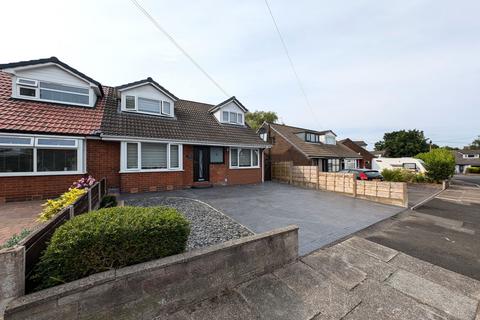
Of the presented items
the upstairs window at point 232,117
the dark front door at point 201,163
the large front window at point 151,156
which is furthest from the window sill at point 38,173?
the upstairs window at point 232,117

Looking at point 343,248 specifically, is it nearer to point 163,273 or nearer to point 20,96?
point 163,273

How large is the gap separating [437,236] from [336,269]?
4.33 metres

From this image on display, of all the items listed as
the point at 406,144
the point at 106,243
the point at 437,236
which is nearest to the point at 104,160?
the point at 106,243

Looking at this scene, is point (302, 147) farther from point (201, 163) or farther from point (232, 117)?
point (201, 163)

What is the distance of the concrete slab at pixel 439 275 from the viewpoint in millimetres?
3527

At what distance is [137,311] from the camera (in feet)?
8.15

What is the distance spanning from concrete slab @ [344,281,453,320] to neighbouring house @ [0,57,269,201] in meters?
9.22

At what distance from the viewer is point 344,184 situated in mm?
11391

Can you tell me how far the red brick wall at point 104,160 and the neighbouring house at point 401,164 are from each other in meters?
30.9

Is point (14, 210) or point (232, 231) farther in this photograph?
point (14, 210)

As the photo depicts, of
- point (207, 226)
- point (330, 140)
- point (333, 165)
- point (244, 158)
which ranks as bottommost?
point (207, 226)

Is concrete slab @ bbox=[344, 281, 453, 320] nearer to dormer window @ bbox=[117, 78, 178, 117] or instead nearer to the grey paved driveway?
the grey paved driveway

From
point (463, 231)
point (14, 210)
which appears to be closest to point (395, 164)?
point (463, 231)

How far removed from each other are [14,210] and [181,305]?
7003mm
